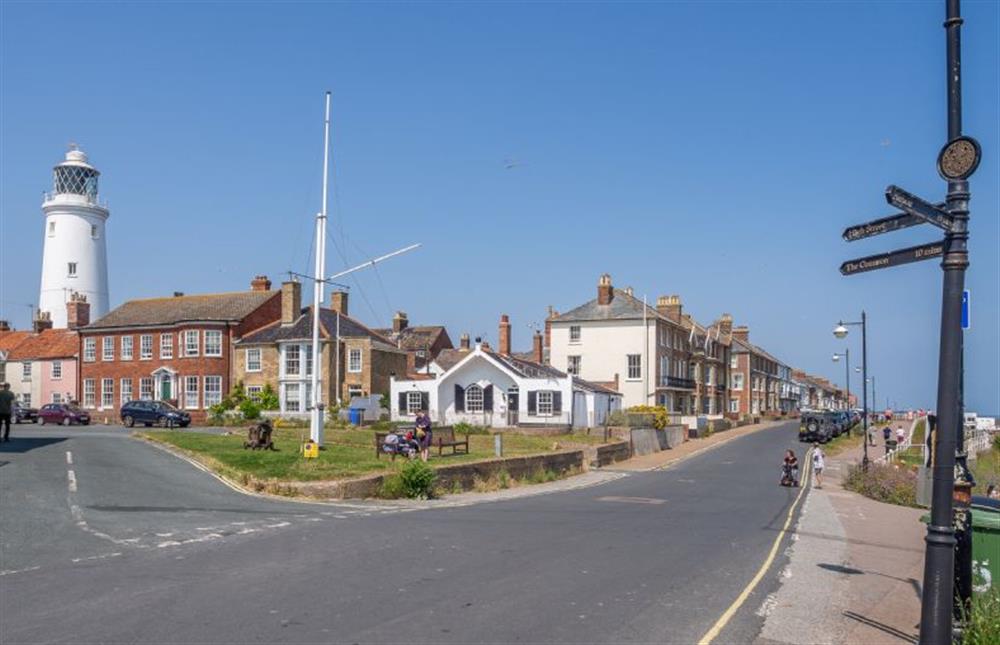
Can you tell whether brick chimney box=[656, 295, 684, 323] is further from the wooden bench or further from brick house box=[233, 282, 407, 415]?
the wooden bench

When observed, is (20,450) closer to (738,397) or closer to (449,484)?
(449,484)

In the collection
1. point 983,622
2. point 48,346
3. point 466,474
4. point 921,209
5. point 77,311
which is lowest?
point 466,474

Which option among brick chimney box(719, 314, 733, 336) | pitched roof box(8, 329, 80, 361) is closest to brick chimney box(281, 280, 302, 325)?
pitched roof box(8, 329, 80, 361)

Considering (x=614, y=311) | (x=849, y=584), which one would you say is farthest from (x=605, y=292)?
(x=849, y=584)

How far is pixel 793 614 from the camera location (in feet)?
33.0

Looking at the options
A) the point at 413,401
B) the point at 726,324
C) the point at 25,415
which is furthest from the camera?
the point at 726,324

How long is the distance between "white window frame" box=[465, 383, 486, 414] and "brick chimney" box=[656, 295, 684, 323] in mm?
28196

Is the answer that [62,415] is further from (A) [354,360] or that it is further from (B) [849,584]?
(B) [849,584]

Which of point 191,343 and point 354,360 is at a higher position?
point 191,343

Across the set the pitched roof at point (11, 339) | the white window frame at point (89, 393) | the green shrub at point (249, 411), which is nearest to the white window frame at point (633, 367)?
the green shrub at point (249, 411)

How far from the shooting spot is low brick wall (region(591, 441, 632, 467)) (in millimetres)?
37812

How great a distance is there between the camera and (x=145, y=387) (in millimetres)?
61250

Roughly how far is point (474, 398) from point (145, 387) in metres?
Answer: 23.8

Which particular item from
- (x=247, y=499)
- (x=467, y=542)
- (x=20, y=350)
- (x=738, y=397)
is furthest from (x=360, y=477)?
(x=738, y=397)
